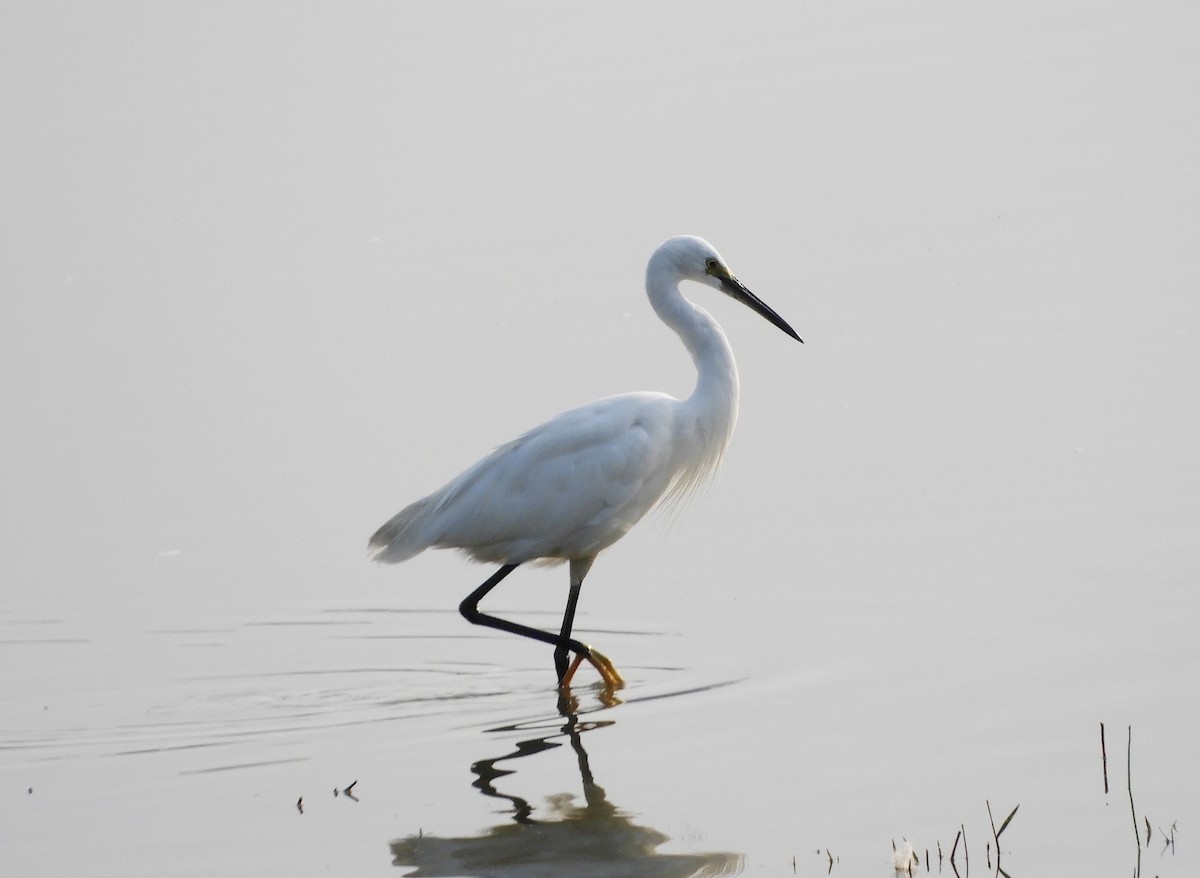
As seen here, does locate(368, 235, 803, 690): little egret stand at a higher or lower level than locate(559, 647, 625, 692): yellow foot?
higher

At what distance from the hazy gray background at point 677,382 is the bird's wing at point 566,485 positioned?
1.87 ft

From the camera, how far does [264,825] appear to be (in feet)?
19.5

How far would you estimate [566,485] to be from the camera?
25.0 feet

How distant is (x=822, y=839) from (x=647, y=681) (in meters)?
2.00

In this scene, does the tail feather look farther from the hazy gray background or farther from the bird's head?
the bird's head

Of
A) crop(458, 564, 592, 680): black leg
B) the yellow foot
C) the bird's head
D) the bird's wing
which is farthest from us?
the bird's head

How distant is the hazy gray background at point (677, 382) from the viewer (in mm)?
6410

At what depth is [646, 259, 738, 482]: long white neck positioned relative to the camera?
25.9 ft

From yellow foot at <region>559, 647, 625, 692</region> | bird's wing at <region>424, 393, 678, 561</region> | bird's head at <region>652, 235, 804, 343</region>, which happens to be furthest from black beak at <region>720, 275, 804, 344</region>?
yellow foot at <region>559, 647, 625, 692</region>

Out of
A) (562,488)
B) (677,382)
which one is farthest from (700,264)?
(677,382)

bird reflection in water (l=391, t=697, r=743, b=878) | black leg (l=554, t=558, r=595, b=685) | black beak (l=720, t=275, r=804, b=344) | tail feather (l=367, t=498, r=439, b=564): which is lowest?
bird reflection in water (l=391, t=697, r=743, b=878)

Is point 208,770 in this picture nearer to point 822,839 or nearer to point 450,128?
point 822,839

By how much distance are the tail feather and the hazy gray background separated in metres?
0.45

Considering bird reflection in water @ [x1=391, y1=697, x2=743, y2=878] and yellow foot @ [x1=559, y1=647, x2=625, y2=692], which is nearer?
bird reflection in water @ [x1=391, y1=697, x2=743, y2=878]
